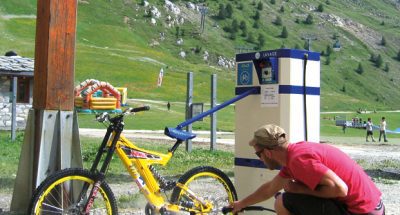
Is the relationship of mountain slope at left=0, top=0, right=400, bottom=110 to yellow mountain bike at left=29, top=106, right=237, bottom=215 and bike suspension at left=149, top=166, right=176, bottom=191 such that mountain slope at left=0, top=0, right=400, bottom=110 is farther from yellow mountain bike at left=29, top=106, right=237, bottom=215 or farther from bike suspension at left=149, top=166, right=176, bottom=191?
bike suspension at left=149, top=166, right=176, bottom=191

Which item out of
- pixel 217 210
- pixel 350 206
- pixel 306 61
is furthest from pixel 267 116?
pixel 350 206

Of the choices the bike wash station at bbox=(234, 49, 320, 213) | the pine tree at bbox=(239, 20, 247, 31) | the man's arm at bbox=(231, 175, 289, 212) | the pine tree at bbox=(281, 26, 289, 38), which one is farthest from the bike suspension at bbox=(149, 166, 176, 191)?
the pine tree at bbox=(281, 26, 289, 38)

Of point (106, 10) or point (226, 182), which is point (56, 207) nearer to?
point (226, 182)

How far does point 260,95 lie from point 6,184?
4.43 m

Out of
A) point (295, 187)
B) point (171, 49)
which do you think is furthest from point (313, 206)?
point (171, 49)

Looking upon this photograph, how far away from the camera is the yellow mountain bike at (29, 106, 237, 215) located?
5.64 meters

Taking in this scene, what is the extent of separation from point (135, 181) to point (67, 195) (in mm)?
663

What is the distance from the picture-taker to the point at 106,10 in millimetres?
156500

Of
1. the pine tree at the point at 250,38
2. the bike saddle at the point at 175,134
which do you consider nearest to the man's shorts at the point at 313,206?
the bike saddle at the point at 175,134

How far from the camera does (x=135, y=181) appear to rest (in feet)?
20.2

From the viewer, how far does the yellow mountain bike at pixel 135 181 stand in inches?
222

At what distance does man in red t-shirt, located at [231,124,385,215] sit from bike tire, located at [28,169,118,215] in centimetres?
177

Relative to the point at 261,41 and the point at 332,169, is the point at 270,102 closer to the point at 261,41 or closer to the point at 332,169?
the point at 332,169

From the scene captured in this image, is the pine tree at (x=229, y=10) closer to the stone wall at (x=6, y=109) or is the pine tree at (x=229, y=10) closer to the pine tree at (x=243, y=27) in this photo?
the pine tree at (x=243, y=27)
